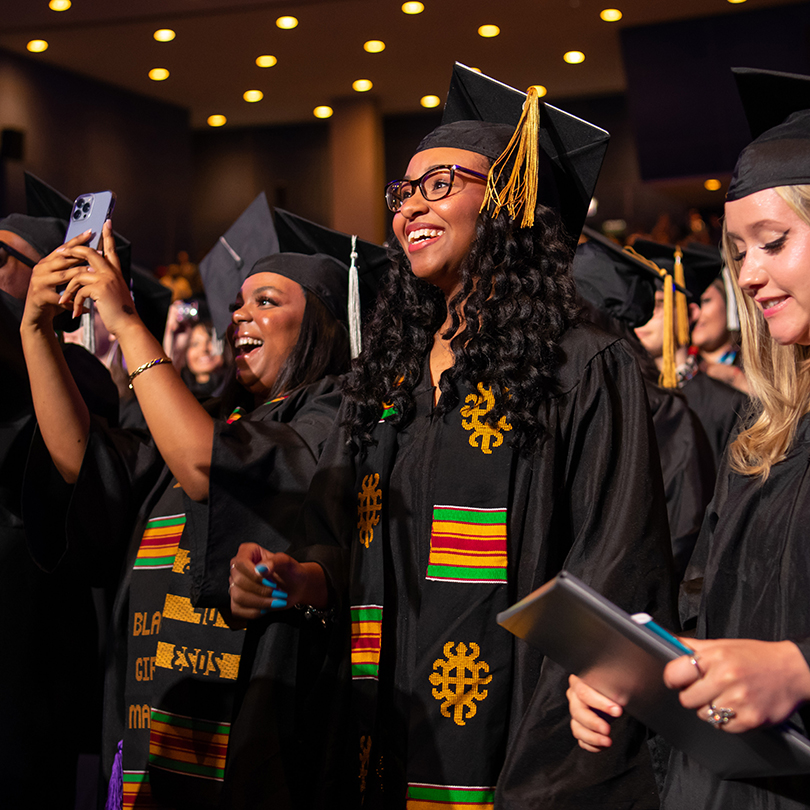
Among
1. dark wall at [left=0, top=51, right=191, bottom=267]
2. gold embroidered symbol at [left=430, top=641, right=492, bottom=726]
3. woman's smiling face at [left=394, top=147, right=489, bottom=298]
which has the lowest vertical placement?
gold embroidered symbol at [left=430, top=641, right=492, bottom=726]

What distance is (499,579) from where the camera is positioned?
1791 mm

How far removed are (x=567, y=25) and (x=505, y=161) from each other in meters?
7.21

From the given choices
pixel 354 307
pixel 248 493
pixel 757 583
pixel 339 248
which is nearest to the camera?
pixel 757 583

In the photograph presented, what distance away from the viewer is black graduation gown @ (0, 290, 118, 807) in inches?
105

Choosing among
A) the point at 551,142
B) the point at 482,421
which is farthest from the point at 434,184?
the point at 482,421

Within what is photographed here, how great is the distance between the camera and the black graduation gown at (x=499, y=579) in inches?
64.0

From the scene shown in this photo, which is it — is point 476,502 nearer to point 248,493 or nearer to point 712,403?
point 248,493

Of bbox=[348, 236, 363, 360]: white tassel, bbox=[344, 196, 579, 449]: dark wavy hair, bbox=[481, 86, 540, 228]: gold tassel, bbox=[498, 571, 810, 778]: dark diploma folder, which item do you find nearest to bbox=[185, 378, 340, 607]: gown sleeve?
bbox=[344, 196, 579, 449]: dark wavy hair

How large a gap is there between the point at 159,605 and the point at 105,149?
8142 mm

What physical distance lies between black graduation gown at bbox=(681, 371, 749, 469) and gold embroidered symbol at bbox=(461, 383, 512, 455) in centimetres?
277

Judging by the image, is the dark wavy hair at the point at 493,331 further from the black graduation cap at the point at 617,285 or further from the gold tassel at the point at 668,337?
the gold tassel at the point at 668,337

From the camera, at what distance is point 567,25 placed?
28.1 ft

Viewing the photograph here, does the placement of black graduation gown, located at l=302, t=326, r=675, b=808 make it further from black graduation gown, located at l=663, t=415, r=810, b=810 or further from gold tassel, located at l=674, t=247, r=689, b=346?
gold tassel, located at l=674, t=247, r=689, b=346

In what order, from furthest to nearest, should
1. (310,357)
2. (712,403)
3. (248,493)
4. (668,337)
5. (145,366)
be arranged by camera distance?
1. (712,403)
2. (668,337)
3. (310,357)
4. (248,493)
5. (145,366)
